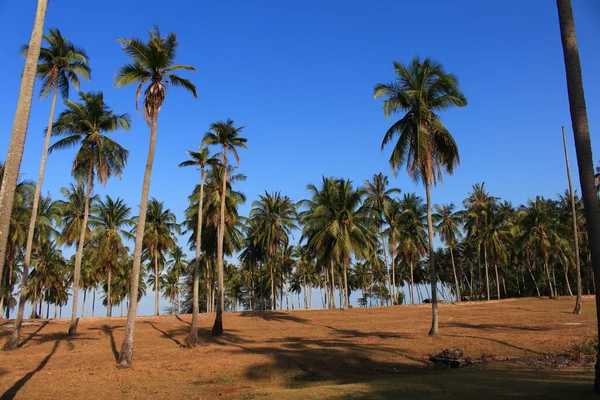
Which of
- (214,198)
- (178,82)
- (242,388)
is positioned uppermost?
(178,82)

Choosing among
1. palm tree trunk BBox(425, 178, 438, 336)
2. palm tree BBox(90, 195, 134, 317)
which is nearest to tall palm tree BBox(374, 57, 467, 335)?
palm tree trunk BBox(425, 178, 438, 336)

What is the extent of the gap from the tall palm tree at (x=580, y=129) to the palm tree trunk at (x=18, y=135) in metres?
12.9

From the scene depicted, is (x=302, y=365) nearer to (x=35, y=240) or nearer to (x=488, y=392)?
(x=488, y=392)

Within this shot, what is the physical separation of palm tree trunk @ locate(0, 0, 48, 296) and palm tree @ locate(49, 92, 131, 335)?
70.0 ft

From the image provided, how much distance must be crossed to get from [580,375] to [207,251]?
126ft

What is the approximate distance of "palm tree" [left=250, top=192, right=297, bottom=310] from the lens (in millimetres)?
53219

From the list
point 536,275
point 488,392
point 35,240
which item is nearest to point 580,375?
point 488,392

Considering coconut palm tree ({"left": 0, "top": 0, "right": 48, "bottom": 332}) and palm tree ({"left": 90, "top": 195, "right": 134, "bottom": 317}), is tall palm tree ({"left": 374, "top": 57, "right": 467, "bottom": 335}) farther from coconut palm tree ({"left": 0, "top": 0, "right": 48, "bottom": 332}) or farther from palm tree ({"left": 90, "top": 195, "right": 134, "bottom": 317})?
palm tree ({"left": 90, "top": 195, "right": 134, "bottom": 317})

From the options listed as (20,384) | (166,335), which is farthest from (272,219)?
(20,384)

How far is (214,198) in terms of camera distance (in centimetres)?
3716

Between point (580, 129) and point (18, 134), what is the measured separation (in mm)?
13442

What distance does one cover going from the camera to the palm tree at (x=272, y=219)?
175ft

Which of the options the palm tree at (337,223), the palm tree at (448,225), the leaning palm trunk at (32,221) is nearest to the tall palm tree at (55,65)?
the leaning palm trunk at (32,221)

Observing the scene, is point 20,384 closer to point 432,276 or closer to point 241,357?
point 241,357
